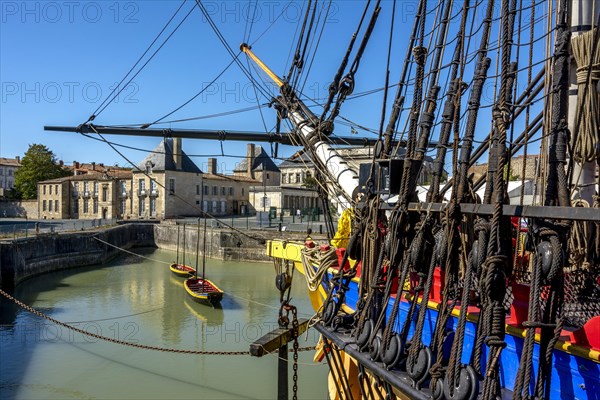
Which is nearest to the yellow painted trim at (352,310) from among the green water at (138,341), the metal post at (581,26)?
the metal post at (581,26)

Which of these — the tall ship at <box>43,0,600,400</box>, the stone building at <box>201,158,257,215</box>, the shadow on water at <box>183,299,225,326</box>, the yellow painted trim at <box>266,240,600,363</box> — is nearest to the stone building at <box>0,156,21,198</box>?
the stone building at <box>201,158,257,215</box>

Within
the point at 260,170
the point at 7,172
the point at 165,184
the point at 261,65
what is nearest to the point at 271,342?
the point at 261,65

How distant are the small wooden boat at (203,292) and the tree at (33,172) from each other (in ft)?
156

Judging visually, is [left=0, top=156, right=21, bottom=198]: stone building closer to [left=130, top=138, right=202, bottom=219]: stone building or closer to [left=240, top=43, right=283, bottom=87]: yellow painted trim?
[left=130, top=138, right=202, bottom=219]: stone building

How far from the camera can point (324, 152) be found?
28.9ft

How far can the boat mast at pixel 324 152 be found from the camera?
8117 millimetres

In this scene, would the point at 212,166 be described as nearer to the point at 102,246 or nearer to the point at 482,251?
the point at 102,246

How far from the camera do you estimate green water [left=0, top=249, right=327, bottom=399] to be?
35.8 ft

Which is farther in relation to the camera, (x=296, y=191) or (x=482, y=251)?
(x=296, y=191)

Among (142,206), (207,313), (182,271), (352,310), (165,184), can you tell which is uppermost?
(165,184)

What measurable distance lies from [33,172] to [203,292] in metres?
50.1

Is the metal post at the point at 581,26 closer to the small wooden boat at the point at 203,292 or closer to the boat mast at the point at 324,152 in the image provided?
the boat mast at the point at 324,152

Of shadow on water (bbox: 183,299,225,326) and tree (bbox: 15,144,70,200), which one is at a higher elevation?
tree (bbox: 15,144,70,200)

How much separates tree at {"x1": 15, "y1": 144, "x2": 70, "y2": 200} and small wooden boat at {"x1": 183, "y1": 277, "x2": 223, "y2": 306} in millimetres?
47506
